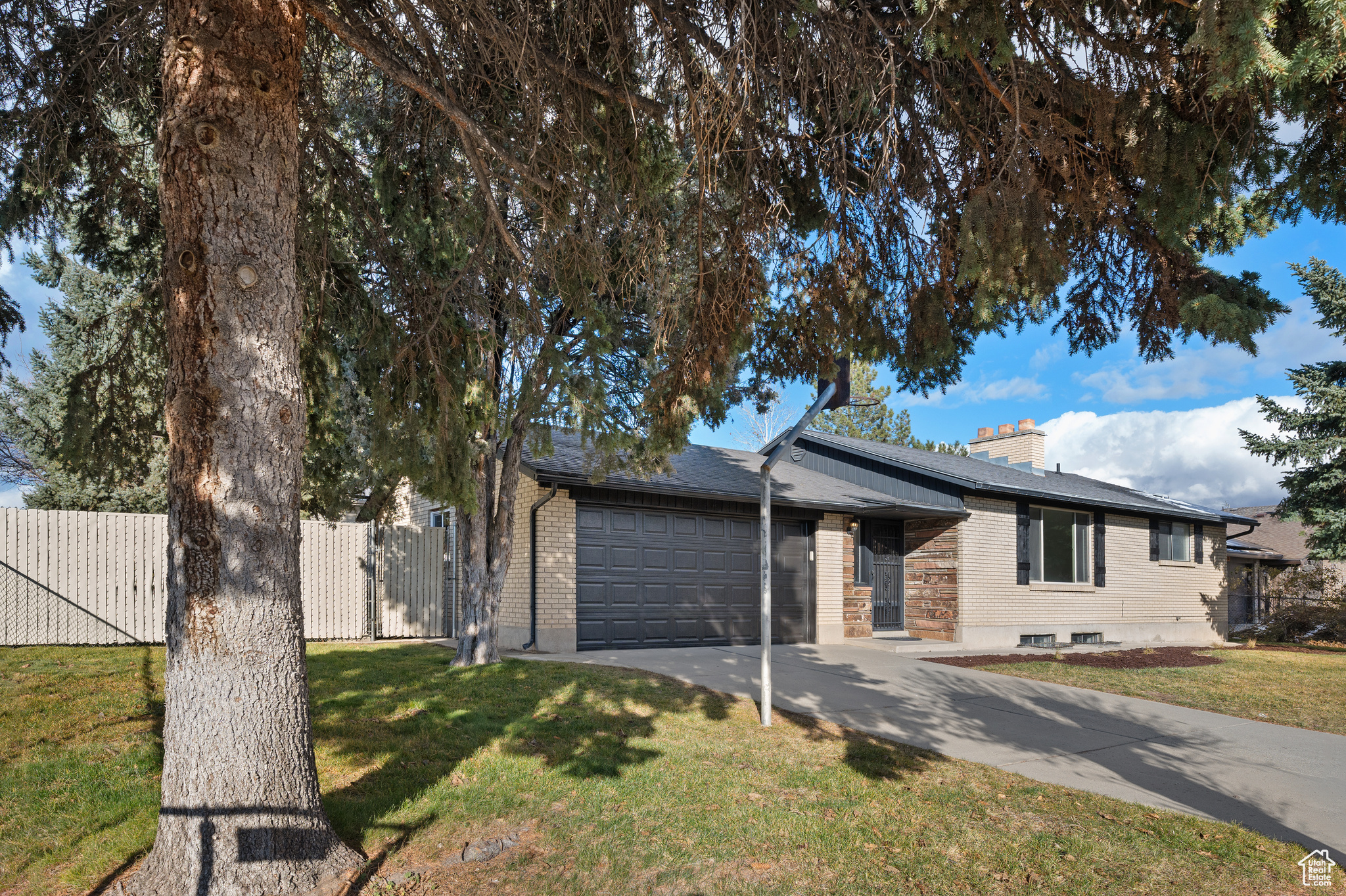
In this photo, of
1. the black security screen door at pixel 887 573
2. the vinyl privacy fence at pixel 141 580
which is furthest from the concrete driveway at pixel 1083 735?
the black security screen door at pixel 887 573

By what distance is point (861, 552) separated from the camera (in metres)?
16.4

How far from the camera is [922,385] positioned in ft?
22.2

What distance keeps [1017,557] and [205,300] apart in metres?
16.2

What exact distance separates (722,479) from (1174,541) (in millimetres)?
12685

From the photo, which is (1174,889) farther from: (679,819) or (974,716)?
(974,716)

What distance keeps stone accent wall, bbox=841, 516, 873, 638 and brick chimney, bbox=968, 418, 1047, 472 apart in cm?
721

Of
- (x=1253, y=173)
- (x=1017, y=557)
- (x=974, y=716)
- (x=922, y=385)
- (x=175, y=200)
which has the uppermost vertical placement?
(x=1253, y=173)

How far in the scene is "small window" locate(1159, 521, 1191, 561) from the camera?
19625 mm

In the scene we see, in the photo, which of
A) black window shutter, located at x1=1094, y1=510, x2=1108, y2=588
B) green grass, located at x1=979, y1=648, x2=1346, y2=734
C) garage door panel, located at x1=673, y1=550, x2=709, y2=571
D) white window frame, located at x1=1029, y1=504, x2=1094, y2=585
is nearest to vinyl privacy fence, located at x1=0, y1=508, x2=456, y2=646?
garage door panel, located at x1=673, y1=550, x2=709, y2=571

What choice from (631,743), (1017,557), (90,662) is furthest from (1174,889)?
(1017,557)

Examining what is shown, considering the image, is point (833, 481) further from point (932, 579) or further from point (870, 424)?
point (870, 424)

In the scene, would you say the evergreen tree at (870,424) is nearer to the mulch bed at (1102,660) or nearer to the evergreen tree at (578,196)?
the mulch bed at (1102,660)

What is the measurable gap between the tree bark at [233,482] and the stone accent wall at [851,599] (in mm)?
12324

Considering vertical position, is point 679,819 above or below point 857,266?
below
